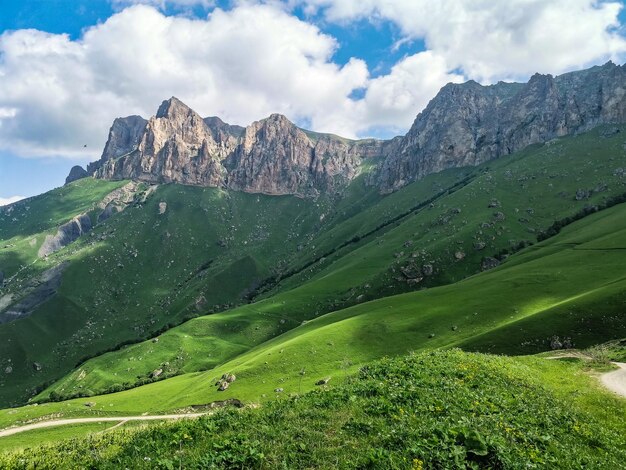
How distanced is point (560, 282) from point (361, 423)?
104 m

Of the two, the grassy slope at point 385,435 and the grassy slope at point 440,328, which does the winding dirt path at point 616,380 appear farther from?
the grassy slope at point 440,328

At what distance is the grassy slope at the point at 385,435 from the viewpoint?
14.8m

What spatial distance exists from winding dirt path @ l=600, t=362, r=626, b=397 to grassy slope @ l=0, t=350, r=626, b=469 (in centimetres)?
692

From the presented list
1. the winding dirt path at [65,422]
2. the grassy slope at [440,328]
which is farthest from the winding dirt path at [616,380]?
the winding dirt path at [65,422]

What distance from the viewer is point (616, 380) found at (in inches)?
1409

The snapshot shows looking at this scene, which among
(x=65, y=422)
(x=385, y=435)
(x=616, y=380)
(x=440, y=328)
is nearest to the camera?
(x=385, y=435)

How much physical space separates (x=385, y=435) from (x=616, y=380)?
31712 mm

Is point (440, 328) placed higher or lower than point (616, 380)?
lower

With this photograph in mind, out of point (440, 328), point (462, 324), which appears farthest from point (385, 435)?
point (462, 324)

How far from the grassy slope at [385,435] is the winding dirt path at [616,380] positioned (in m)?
6.92

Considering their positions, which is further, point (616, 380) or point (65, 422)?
point (65, 422)

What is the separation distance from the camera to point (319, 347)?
8925cm

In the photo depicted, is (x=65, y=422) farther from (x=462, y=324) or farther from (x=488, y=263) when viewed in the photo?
(x=488, y=263)

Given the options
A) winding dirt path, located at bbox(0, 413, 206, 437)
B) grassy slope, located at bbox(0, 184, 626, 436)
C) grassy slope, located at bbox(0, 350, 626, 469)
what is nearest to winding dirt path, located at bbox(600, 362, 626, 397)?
grassy slope, located at bbox(0, 350, 626, 469)
